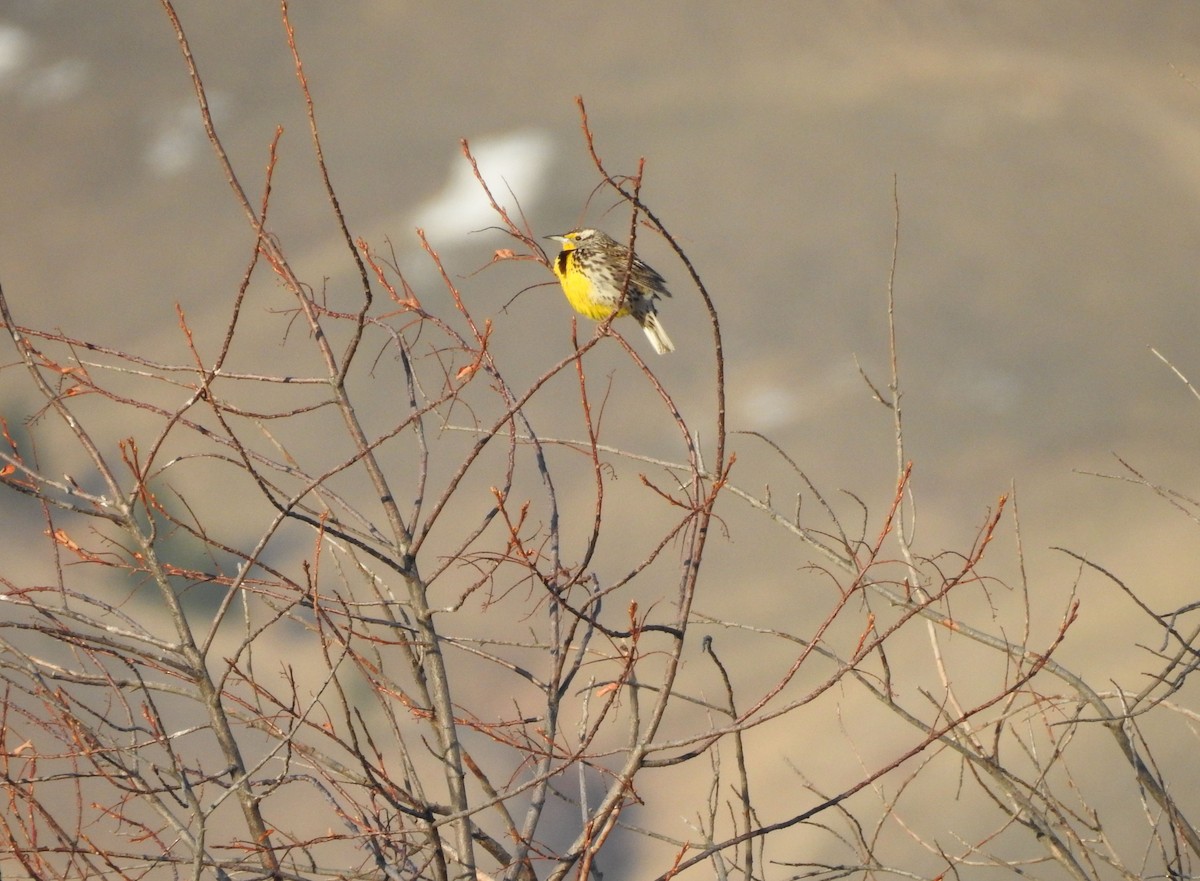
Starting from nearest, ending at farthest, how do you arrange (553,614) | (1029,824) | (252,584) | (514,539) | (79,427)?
(514,539), (79,427), (252,584), (553,614), (1029,824)

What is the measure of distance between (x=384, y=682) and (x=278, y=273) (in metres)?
0.77

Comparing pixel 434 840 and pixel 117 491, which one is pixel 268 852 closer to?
pixel 434 840

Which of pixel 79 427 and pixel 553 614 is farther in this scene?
pixel 553 614

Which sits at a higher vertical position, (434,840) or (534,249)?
(534,249)

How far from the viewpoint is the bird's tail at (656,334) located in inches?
128

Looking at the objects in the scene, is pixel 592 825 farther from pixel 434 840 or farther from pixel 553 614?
pixel 553 614

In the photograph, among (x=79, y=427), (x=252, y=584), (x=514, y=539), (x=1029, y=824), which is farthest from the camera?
(x=1029, y=824)

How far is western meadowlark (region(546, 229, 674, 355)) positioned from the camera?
3.12 m

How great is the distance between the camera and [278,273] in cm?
170

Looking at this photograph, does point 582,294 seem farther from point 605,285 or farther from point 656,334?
point 656,334

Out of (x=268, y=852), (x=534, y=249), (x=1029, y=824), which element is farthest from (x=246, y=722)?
(x=1029, y=824)

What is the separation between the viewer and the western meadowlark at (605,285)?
3.12m

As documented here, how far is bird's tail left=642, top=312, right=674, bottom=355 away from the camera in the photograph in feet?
10.7

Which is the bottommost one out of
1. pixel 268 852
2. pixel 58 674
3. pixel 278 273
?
pixel 268 852
